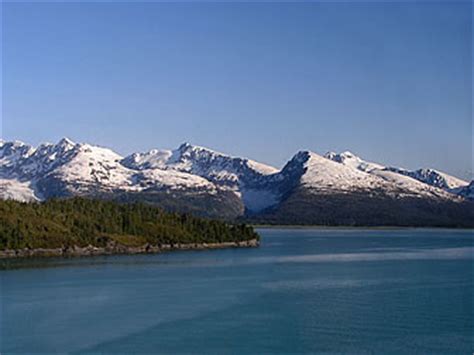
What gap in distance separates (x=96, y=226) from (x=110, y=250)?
8.86 meters

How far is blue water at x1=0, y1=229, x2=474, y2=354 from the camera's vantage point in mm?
43281

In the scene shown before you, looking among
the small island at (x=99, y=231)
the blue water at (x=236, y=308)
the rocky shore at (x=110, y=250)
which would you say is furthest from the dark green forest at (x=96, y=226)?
the blue water at (x=236, y=308)

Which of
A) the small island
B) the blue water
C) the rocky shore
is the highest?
the small island

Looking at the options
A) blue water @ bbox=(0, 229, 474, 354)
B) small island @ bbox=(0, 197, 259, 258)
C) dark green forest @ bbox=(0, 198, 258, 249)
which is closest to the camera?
blue water @ bbox=(0, 229, 474, 354)

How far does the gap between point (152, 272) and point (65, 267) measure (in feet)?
37.2

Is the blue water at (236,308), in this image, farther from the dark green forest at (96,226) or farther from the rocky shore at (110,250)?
the dark green forest at (96,226)

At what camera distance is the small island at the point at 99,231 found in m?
Result: 109

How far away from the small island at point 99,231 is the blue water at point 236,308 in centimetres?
1504

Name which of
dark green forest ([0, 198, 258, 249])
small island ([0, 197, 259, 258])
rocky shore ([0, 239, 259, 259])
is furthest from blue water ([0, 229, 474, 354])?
dark green forest ([0, 198, 258, 249])

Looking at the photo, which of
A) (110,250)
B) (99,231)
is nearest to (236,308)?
(110,250)

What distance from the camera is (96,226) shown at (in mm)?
124750

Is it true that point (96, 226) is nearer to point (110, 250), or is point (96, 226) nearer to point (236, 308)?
point (110, 250)

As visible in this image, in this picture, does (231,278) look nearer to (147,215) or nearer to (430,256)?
(430,256)

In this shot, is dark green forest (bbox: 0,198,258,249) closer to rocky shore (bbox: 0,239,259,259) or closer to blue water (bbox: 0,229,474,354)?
rocky shore (bbox: 0,239,259,259)
